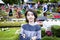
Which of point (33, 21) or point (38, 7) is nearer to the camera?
point (33, 21)

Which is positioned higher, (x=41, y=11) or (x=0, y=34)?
(x=41, y=11)

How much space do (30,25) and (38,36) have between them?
0.17 metres

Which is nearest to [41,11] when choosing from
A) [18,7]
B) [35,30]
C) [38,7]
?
[38,7]

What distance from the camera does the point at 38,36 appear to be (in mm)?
2629

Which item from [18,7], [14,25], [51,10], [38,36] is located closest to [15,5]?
[18,7]

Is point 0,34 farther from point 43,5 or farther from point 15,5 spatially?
point 43,5

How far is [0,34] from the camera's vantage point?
10.1 ft

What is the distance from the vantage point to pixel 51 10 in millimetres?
3172

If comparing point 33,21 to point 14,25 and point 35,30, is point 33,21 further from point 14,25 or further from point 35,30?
point 14,25

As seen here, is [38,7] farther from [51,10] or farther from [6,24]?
[6,24]

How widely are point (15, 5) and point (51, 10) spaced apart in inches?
19.1

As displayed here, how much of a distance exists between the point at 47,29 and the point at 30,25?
0.43 m

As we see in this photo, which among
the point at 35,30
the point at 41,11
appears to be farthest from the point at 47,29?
the point at 35,30

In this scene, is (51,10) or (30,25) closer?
(30,25)
